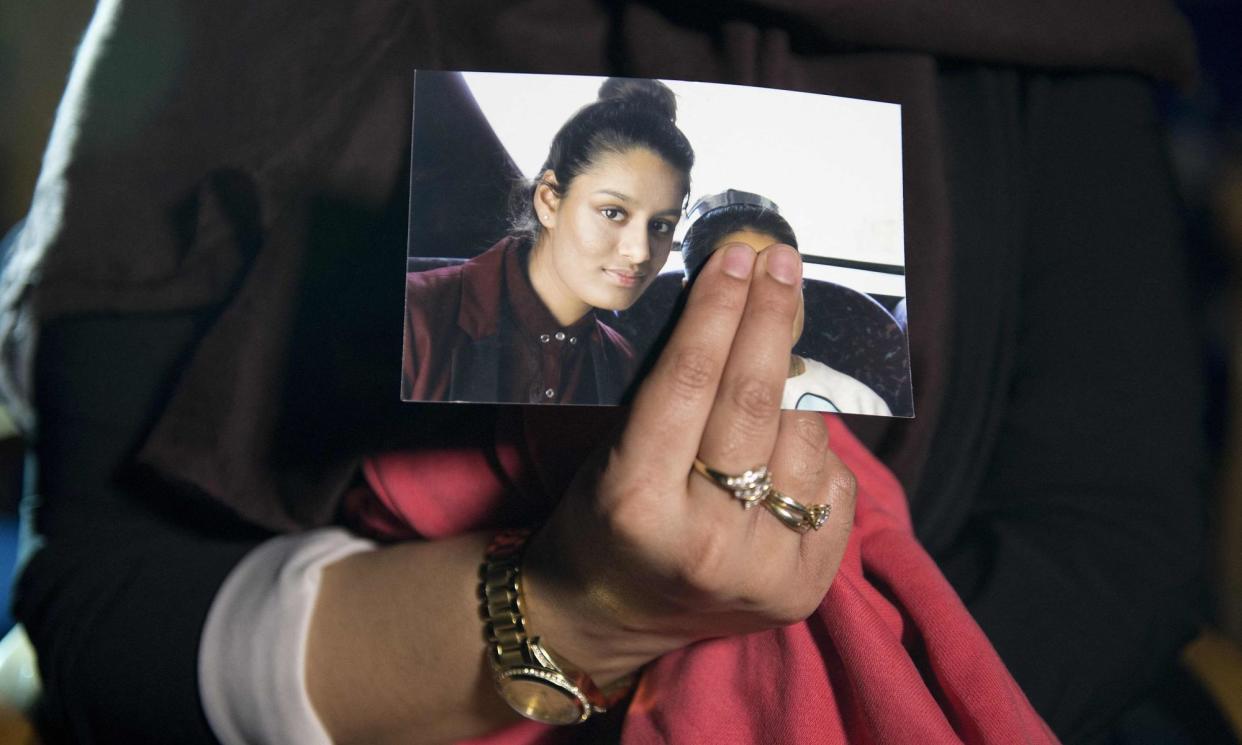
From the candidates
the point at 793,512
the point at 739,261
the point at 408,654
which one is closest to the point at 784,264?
the point at 739,261

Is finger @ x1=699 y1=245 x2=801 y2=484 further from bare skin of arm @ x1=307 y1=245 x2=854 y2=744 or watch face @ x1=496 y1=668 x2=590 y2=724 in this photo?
watch face @ x1=496 y1=668 x2=590 y2=724

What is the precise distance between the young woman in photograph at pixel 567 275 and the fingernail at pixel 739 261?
35 mm

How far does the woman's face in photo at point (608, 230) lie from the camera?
1.41ft

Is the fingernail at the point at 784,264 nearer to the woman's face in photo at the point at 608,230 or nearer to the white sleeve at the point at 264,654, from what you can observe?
the woman's face in photo at the point at 608,230

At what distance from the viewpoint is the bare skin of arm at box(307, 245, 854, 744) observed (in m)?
0.39

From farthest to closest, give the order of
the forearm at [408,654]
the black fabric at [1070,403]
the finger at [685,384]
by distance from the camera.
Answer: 1. the black fabric at [1070,403]
2. the forearm at [408,654]
3. the finger at [685,384]

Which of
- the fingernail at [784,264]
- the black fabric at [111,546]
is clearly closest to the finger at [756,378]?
the fingernail at [784,264]

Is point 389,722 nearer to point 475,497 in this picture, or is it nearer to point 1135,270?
point 475,497

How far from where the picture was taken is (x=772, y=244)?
0.42m

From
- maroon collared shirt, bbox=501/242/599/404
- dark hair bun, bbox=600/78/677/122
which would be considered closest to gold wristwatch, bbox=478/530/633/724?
maroon collared shirt, bbox=501/242/599/404

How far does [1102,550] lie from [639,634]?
0.41 metres

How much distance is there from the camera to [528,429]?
1.74 feet

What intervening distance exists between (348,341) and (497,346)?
0.76ft

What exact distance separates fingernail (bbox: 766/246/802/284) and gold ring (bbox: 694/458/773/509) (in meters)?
0.09
